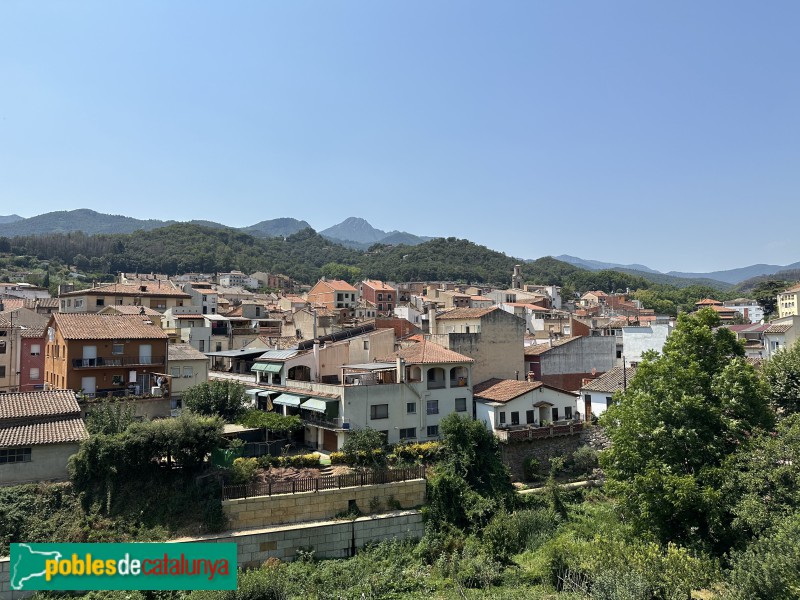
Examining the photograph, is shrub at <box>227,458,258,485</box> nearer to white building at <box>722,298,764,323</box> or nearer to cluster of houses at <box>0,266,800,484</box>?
cluster of houses at <box>0,266,800,484</box>

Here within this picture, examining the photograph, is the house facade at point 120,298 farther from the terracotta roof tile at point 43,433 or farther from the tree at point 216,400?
the terracotta roof tile at point 43,433

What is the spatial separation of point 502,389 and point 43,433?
25956 mm

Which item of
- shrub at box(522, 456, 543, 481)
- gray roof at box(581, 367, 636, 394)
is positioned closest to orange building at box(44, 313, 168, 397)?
shrub at box(522, 456, 543, 481)

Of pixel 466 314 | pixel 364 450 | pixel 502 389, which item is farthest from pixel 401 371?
pixel 466 314

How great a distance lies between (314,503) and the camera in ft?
90.6

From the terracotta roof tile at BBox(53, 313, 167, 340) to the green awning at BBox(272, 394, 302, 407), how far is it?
857 centimetres

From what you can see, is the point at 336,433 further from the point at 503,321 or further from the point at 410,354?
the point at 503,321

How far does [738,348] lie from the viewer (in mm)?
23500

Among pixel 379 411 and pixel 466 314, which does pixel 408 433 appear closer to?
pixel 379 411

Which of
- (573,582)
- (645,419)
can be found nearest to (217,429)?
(573,582)

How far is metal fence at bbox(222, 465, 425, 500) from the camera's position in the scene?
86.8 feet

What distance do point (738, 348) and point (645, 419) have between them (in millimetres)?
4913

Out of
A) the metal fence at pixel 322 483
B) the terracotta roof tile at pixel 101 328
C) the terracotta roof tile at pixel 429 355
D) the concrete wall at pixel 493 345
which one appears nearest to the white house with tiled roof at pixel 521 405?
the concrete wall at pixel 493 345

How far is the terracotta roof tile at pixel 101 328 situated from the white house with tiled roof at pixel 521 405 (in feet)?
70.3
